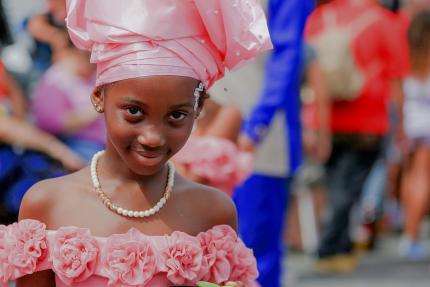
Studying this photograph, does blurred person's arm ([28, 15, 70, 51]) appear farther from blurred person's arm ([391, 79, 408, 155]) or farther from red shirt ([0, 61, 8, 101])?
blurred person's arm ([391, 79, 408, 155])

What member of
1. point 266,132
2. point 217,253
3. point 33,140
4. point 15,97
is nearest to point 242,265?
point 217,253

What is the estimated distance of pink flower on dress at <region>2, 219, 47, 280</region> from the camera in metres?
3.22

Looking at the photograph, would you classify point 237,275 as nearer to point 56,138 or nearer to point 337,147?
point 56,138

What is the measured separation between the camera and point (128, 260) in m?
3.21

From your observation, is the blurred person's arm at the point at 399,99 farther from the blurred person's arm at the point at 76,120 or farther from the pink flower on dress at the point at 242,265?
the pink flower on dress at the point at 242,265

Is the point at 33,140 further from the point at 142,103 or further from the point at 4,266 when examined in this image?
the point at 142,103

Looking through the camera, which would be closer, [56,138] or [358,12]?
[56,138]

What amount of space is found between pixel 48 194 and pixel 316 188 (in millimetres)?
8239

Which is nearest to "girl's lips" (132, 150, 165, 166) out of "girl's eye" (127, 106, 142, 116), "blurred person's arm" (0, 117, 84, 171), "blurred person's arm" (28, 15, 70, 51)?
"girl's eye" (127, 106, 142, 116)

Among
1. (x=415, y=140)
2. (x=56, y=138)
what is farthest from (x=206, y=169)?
(x=415, y=140)

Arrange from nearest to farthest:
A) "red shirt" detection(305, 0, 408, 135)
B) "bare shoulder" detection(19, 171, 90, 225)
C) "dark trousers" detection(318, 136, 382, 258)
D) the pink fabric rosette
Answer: "bare shoulder" detection(19, 171, 90, 225), the pink fabric rosette, "red shirt" detection(305, 0, 408, 135), "dark trousers" detection(318, 136, 382, 258)

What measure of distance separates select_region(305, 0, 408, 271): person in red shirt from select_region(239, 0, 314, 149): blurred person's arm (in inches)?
133

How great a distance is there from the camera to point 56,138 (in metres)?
7.79

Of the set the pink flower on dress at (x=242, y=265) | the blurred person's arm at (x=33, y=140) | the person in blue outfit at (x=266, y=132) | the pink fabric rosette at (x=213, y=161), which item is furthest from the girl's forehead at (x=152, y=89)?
the blurred person's arm at (x=33, y=140)
